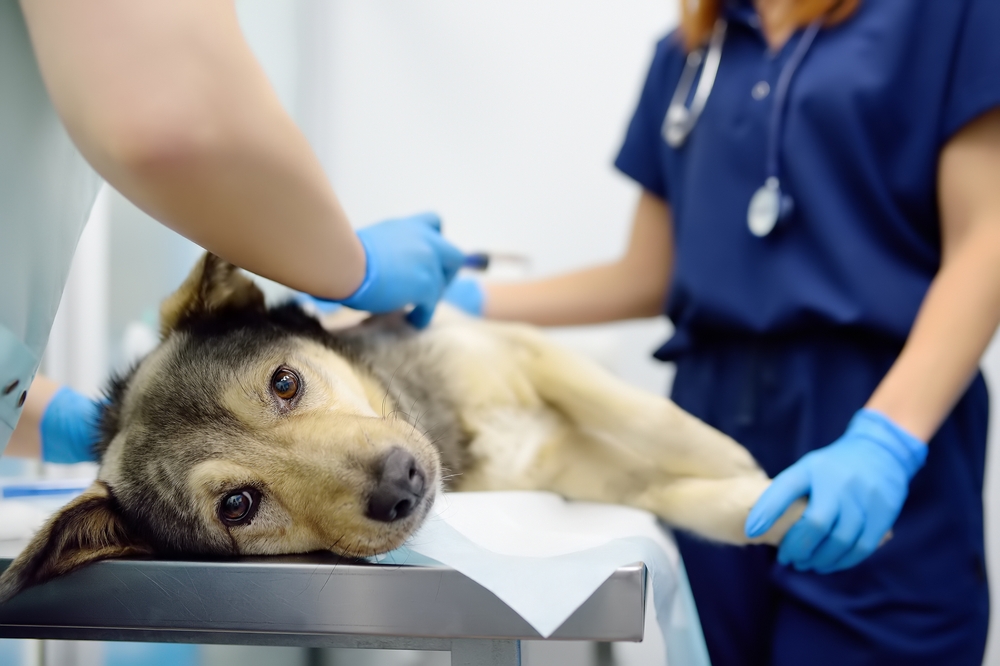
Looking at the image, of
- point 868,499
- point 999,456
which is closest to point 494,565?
point 868,499

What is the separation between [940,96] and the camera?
4.40ft

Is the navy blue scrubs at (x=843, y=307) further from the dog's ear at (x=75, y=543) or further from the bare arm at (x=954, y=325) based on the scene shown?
the dog's ear at (x=75, y=543)

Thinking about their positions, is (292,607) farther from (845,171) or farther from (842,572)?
(845,171)

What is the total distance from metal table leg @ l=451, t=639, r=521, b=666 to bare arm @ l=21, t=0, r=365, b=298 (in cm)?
47

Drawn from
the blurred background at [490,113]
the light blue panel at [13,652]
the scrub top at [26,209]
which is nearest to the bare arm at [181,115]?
the scrub top at [26,209]

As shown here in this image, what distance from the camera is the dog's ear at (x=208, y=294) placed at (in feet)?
3.76

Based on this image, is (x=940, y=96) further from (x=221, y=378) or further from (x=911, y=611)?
(x=221, y=378)

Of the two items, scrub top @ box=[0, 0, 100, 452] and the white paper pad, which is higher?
scrub top @ box=[0, 0, 100, 452]

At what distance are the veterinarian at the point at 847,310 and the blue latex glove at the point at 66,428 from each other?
1145mm

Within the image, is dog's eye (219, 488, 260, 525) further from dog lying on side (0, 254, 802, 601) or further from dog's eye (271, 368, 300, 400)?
dog's eye (271, 368, 300, 400)

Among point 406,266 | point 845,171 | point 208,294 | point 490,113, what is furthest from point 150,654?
point 490,113

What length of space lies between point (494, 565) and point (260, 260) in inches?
16.5

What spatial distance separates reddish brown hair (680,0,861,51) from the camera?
1459 millimetres

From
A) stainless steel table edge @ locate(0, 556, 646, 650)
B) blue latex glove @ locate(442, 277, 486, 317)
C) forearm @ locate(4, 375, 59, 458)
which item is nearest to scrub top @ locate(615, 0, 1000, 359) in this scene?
blue latex glove @ locate(442, 277, 486, 317)
